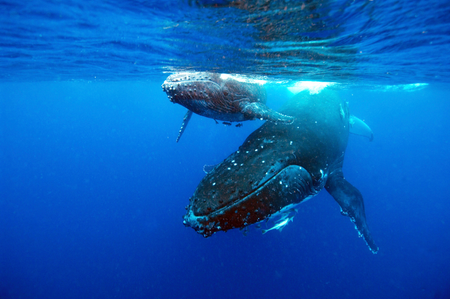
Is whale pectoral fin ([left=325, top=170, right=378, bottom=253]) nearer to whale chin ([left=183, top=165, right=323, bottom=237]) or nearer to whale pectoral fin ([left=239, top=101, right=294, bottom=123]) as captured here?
whale chin ([left=183, top=165, right=323, bottom=237])

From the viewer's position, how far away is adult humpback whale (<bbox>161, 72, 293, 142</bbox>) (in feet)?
14.1

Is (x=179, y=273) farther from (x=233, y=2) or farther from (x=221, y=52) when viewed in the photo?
(x=233, y=2)

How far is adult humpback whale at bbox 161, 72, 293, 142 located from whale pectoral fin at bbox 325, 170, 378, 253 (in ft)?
8.70

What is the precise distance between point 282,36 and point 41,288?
31.2 metres

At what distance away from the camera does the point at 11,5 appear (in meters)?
6.08

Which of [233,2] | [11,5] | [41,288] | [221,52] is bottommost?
[41,288]

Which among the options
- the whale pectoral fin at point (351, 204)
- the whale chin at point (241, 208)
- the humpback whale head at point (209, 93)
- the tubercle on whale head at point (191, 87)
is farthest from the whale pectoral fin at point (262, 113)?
the whale pectoral fin at point (351, 204)

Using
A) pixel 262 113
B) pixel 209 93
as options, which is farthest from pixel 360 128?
pixel 209 93

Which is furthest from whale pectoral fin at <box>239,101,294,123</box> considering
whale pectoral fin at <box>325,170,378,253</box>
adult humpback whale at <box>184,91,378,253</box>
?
whale pectoral fin at <box>325,170,378,253</box>

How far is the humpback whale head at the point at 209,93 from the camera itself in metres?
4.28

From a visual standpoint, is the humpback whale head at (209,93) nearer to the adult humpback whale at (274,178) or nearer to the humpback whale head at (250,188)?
the adult humpback whale at (274,178)

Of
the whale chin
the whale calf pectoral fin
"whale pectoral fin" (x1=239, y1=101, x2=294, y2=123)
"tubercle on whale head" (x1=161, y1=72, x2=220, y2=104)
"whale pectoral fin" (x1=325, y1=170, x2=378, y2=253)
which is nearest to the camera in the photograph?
the whale chin

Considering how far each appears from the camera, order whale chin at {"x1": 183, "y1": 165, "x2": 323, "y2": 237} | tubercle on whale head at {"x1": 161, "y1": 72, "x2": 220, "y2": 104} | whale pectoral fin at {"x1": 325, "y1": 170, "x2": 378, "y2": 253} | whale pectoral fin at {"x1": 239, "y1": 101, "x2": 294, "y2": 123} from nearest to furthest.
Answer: whale chin at {"x1": 183, "y1": 165, "x2": 323, "y2": 237}
tubercle on whale head at {"x1": 161, "y1": 72, "x2": 220, "y2": 104}
whale pectoral fin at {"x1": 239, "y1": 101, "x2": 294, "y2": 123}
whale pectoral fin at {"x1": 325, "y1": 170, "x2": 378, "y2": 253}

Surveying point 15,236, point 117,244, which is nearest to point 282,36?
point 117,244
